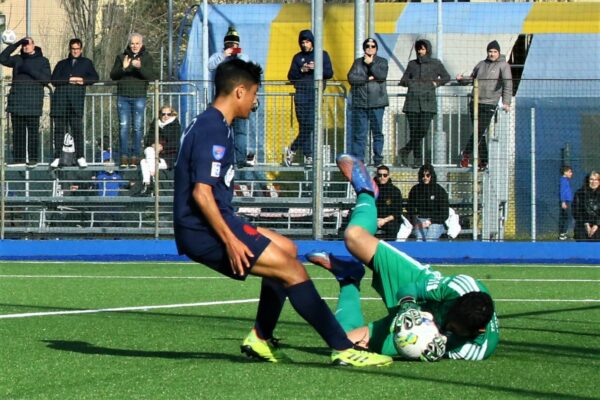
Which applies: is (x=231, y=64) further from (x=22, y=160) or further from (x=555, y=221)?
(x=22, y=160)

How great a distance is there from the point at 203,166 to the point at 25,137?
530 inches

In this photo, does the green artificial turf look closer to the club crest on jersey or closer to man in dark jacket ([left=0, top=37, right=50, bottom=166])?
the club crest on jersey

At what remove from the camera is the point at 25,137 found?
66.6 ft

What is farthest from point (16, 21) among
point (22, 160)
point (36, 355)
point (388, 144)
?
point (36, 355)

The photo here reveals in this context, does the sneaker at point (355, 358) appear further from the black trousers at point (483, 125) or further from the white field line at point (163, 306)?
the black trousers at point (483, 125)

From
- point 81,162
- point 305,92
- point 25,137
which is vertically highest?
point 305,92

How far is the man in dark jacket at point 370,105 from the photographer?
19.2 metres

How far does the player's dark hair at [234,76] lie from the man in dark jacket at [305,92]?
38.5 ft

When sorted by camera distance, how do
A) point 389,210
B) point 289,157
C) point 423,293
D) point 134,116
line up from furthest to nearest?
point 289,157, point 134,116, point 389,210, point 423,293

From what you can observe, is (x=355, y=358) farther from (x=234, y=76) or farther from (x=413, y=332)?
(x=234, y=76)

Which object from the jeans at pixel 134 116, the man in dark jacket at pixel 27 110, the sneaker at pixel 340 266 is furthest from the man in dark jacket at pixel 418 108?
the sneaker at pixel 340 266

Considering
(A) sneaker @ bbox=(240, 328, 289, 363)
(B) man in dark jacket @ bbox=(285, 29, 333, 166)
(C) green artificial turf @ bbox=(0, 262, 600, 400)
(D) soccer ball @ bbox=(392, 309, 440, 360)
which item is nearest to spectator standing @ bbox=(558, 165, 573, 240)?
(B) man in dark jacket @ bbox=(285, 29, 333, 166)

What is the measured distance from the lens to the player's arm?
7332 mm

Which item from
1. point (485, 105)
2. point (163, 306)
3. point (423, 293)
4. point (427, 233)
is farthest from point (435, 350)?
point (485, 105)
